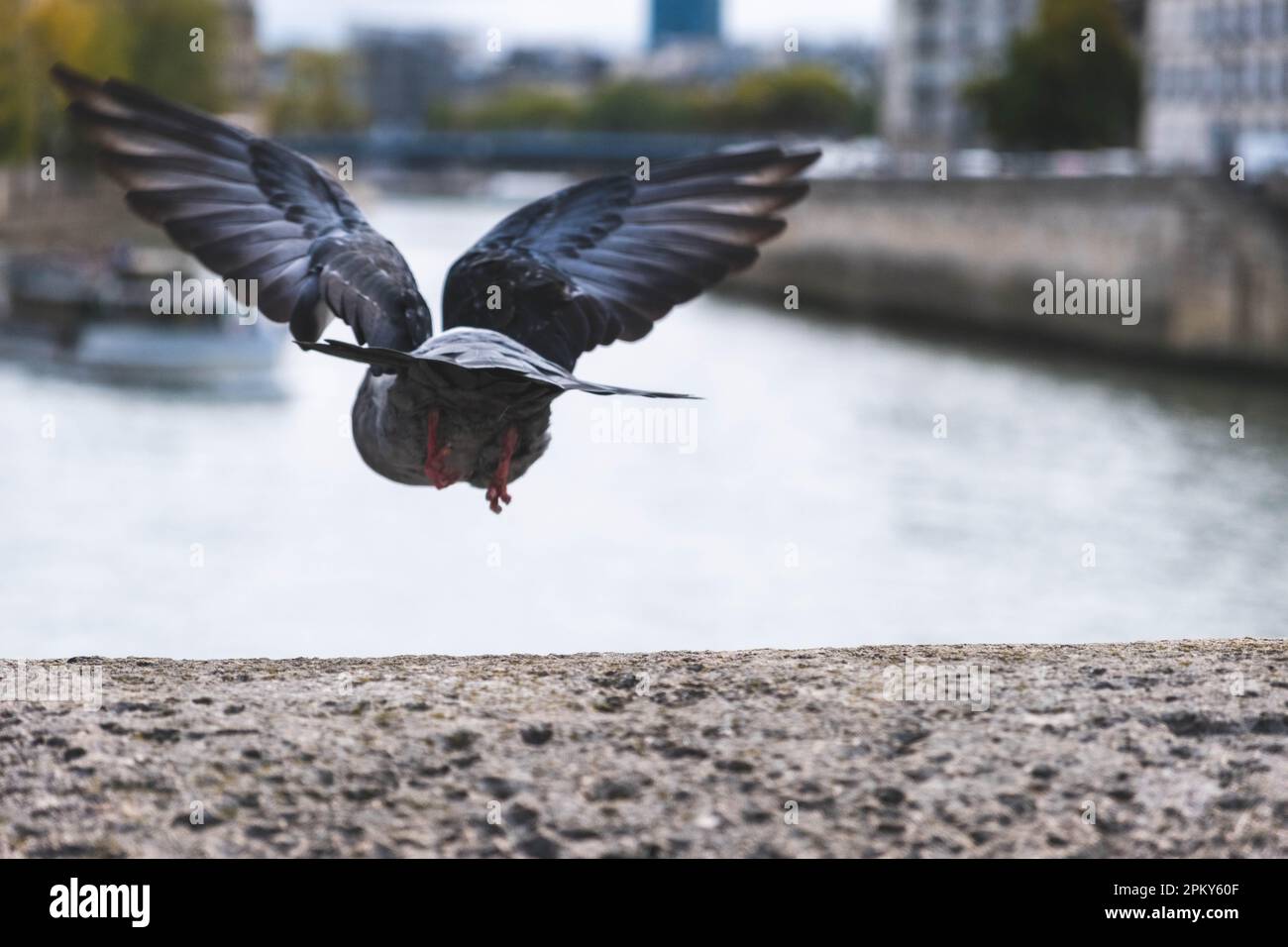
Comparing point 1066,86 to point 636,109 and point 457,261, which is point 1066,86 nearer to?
point 457,261

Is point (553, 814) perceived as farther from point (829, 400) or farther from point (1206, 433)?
point (829, 400)

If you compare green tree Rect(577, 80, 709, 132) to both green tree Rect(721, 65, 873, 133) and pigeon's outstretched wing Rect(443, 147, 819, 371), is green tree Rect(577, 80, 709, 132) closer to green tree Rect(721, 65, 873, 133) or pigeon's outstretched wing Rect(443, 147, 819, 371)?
green tree Rect(721, 65, 873, 133)

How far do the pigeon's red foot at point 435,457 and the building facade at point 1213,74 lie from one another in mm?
51527

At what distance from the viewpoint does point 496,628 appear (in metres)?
20.3

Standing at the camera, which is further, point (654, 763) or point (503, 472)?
point (503, 472)

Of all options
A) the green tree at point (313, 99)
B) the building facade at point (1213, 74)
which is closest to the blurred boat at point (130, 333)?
the building facade at point (1213, 74)

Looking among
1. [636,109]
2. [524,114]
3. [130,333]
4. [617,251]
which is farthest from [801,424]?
[524,114]

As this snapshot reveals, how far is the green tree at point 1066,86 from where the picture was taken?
6138cm

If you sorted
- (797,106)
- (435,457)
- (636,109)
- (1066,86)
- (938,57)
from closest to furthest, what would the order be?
1. (435,457)
2. (1066,86)
3. (938,57)
4. (797,106)
5. (636,109)

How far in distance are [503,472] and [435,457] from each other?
187mm

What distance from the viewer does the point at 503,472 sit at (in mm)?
5262

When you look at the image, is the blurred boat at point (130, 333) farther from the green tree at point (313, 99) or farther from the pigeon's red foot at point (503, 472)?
the green tree at point (313, 99)

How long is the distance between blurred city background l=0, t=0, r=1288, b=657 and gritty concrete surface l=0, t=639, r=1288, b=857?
12.3 meters
